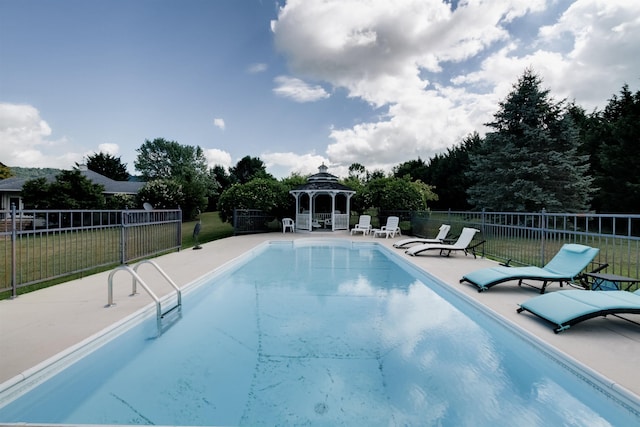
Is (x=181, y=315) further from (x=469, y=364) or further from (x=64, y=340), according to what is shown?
(x=469, y=364)

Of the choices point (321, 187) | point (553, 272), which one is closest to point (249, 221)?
point (321, 187)

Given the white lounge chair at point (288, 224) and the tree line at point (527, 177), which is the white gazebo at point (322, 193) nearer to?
the white lounge chair at point (288, 224)

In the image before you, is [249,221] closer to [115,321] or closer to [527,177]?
[115,321]

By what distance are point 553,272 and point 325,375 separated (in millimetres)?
4768

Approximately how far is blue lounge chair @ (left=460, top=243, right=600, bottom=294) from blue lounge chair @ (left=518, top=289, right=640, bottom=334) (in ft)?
3.95

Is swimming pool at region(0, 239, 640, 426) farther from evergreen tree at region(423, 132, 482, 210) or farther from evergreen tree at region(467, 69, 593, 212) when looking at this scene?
evergreen tree at region(423, 132, 482, 210)

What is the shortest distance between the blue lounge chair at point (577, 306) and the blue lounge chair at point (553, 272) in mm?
1205

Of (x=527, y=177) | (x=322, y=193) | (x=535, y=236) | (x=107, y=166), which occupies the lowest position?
(x=535, y=236)

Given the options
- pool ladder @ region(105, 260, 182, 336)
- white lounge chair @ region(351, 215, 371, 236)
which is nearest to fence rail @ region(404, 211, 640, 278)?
white lounge chair @ region(351, 215, 371, 236)

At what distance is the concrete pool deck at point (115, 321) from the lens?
3.22m

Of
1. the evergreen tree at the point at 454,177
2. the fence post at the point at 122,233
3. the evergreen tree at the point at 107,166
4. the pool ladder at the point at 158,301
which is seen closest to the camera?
the pool ladder at the point at 158,301

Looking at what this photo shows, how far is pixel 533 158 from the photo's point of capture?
766 inches

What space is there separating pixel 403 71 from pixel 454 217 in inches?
294

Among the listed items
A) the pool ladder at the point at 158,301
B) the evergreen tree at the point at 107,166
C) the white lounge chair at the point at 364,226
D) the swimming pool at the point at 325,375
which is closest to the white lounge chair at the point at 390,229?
the white lounge chair at the point at 364,226
